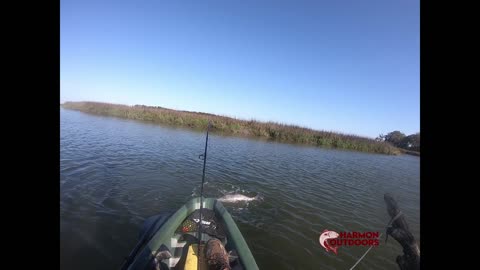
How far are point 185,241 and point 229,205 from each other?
315cm

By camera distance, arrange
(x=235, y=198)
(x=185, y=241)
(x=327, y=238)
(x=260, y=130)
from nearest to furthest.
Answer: (x=185, y=241)
(x=327, y=238)
(x=235, y=198)
(x=260, y=130)

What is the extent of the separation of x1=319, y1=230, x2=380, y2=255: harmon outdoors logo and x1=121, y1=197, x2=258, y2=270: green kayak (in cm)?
312

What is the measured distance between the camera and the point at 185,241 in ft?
18.1

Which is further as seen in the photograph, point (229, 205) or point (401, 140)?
point (401, 140)

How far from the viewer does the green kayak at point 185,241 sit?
13.8 ft

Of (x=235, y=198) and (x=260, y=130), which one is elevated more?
(x=260, y=130)

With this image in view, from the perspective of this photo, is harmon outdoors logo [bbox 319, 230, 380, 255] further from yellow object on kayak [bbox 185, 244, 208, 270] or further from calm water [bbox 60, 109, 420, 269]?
yellow object on kayak [bbox 185, 244, 208, 270]

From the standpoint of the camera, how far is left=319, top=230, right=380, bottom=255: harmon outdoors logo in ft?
22.5

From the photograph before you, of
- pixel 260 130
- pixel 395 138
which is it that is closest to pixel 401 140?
pixel 395 138

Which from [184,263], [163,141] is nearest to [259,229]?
[184,263]

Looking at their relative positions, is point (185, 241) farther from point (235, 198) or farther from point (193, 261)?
point (235, 198)
